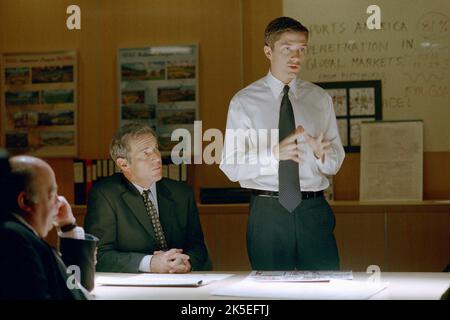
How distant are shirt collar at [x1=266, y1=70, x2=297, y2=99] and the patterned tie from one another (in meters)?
0.75

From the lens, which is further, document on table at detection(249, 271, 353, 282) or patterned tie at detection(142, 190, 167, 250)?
patterned tie at detection(142, 190, 167, 250)

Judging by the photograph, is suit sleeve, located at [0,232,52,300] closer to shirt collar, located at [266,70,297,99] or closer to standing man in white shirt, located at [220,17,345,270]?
standing man in white shirt, located at [220,17,345,270]

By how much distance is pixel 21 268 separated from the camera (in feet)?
6.51

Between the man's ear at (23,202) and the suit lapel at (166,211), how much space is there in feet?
3.56

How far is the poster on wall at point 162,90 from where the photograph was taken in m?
4.70

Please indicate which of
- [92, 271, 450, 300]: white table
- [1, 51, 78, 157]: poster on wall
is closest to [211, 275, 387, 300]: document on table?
[92, 271, 450, 300]: white table

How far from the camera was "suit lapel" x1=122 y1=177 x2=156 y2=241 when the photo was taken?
124 inches

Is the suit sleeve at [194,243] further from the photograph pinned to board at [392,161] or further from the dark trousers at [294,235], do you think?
the photograph pinned to board at [392,161]

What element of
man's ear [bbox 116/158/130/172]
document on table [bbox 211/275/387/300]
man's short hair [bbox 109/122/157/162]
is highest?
man's short hair [bbox 109/122/157/162]

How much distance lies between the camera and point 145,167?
10.6ft

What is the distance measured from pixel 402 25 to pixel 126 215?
213 centimetres

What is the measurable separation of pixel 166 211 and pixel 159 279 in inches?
22.1

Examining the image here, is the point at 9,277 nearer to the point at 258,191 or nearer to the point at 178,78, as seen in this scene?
the point at 258,191
